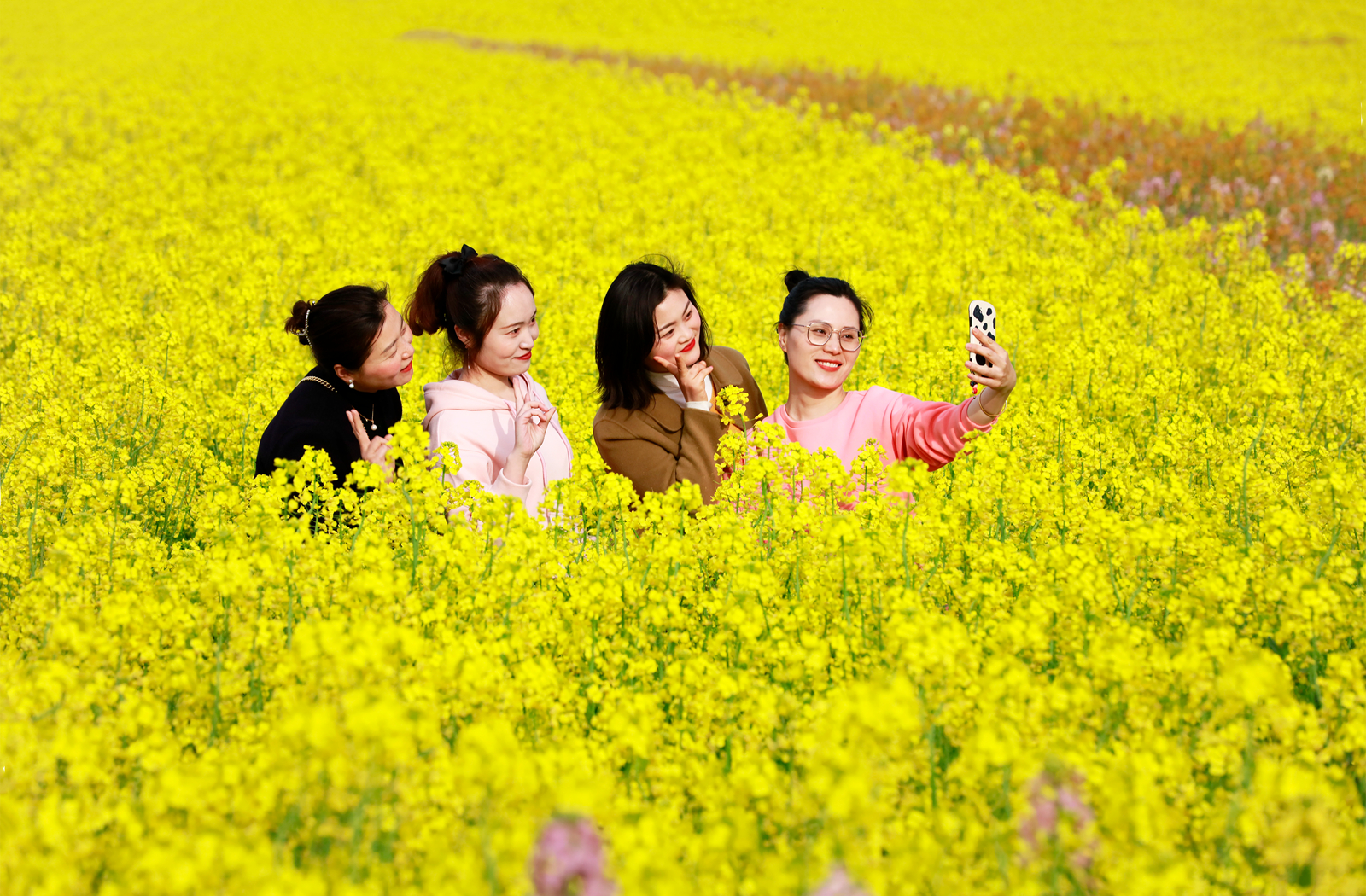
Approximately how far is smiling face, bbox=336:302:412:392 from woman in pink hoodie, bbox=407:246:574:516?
192 mm

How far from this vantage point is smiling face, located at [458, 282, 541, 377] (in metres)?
4.78

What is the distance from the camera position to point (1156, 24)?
34.7 m

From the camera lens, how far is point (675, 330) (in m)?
4.79

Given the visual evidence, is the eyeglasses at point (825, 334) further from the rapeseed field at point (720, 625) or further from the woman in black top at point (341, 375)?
the woman in black top at point (341, 375)

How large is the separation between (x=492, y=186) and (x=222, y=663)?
11724 mm

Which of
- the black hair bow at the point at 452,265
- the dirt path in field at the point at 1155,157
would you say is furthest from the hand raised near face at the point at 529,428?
the dirt path in field at the point at 1155,157

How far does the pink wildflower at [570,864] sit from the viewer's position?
6.18 feet

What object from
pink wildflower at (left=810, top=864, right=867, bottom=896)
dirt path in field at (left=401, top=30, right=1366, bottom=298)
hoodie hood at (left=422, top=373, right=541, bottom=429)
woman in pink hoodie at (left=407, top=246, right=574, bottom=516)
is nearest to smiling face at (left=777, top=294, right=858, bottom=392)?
woman in pink hoodie at (left=407, top=246, right=574, bottom=516)

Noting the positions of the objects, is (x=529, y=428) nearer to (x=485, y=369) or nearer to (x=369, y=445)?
(x=485, y=369)

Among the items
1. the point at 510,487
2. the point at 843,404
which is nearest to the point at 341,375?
the point at 510,487

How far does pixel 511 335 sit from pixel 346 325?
71 centimetres

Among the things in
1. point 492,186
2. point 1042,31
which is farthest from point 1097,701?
point 1042,31

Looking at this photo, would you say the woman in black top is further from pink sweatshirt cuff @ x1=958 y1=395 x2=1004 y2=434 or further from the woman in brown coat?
pink sweatshirt cuff @ x1=958 y1=395 x2=1004 y2=434

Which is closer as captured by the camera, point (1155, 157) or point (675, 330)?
point (675, 330)
